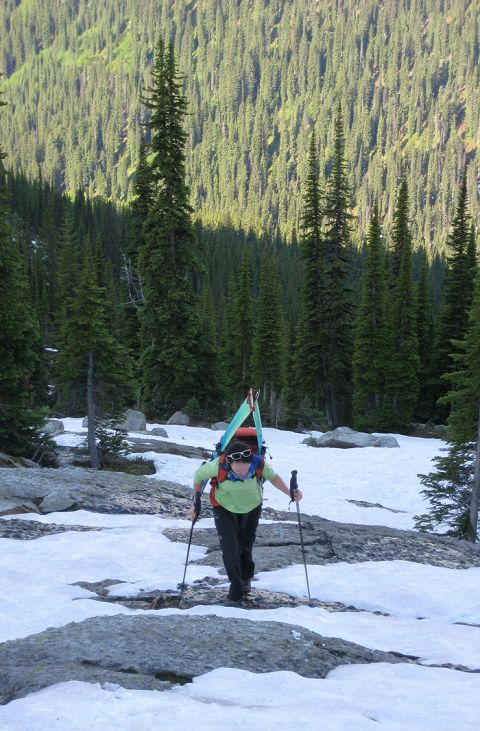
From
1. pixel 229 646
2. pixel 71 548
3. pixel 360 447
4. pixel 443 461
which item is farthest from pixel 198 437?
pixel 229 646

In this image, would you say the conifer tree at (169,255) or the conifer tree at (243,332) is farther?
the conifer tree at (243,332)

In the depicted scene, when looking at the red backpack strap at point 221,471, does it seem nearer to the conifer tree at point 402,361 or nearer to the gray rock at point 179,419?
the gray rock at point 179,419

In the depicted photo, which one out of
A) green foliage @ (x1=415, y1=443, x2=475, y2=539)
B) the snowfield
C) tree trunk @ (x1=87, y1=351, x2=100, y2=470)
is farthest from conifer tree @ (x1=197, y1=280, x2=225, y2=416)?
the snowfield

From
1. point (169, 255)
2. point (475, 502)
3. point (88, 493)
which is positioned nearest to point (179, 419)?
point (169, 255)

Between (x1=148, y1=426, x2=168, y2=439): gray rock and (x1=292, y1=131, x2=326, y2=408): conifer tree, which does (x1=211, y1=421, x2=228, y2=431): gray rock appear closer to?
(x1=148, y1=426, x2=168, y2=439): gray rock

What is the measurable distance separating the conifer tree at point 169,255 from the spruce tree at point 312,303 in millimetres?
8885

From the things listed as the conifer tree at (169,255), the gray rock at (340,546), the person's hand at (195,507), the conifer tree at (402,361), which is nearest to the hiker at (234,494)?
the person's hand at (195,507)

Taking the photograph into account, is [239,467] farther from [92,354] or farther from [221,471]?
[92,354]

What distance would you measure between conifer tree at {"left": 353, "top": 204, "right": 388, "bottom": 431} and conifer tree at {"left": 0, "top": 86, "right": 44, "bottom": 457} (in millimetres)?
23199

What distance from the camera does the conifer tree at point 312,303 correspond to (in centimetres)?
3828

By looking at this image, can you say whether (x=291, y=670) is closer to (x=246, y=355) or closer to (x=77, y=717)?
(x=77, y=717)

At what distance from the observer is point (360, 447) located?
85.0ft

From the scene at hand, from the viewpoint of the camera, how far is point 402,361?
37.6m

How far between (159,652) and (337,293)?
33.9 meters
